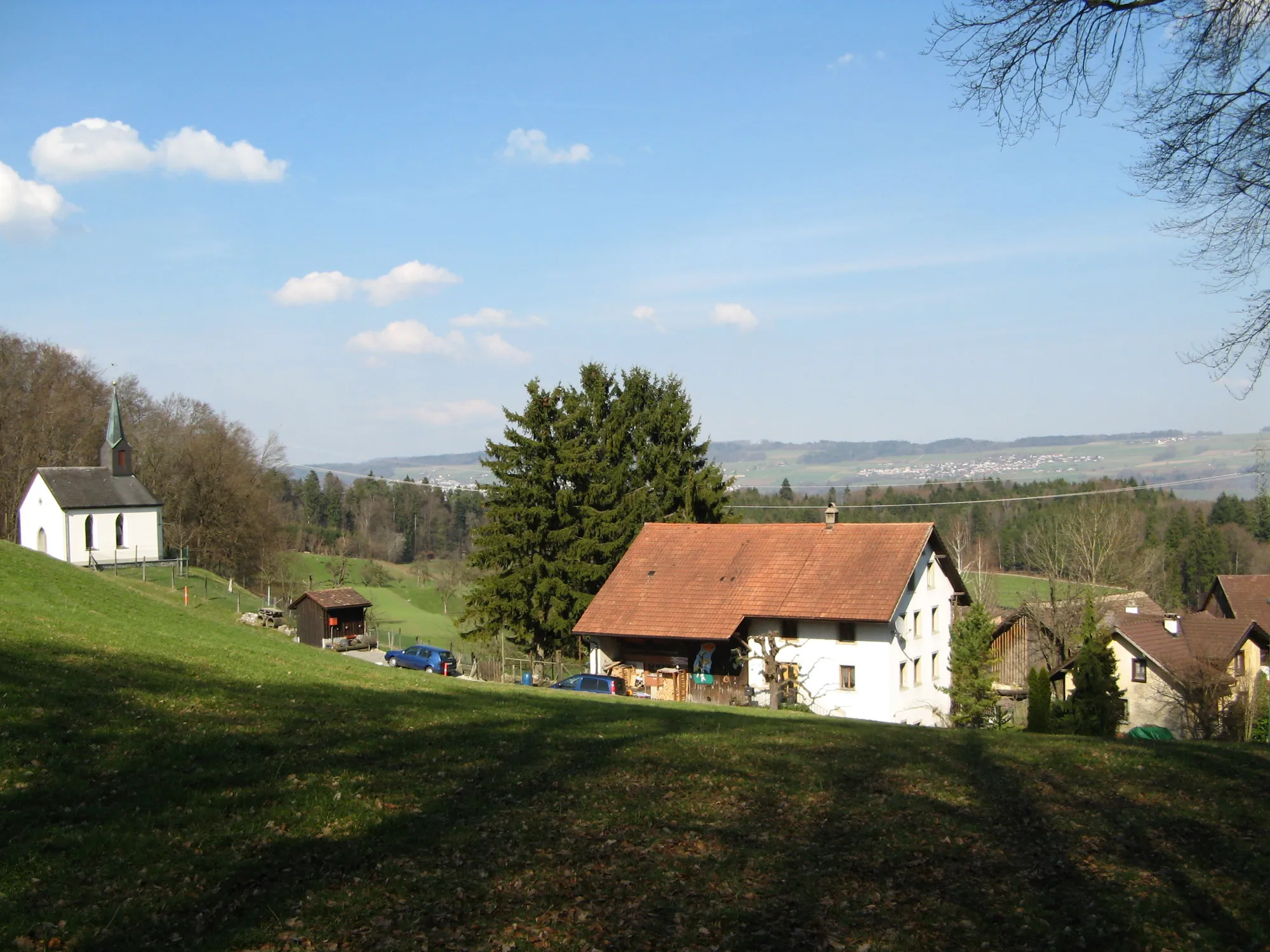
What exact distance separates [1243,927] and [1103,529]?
65.8 meters

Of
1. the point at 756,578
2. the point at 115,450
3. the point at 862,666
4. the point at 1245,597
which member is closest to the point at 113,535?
the point at 115,450

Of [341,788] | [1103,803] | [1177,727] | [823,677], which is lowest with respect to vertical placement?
[1177,727]

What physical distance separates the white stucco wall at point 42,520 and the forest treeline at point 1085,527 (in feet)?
126

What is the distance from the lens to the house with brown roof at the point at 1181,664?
36.9 m

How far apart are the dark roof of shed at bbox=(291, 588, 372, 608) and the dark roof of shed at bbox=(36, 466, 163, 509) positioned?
14.1m

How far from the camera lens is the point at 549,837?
928 centimetres

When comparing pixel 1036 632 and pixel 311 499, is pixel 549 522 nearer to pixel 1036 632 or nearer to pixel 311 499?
pixel 1036 632

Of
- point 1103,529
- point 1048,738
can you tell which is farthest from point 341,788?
point 1103,529

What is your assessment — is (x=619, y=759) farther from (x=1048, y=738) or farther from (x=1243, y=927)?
(x=1048, y=738)

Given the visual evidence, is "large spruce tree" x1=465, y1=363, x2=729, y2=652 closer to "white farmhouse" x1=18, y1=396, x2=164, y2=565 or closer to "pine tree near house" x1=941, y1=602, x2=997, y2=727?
"pine tree near house" x1=941, y1=602, x2=997, y2=727

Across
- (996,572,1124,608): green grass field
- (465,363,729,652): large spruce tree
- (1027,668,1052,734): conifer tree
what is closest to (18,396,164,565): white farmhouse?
(465,363,729,652): large spruce tree

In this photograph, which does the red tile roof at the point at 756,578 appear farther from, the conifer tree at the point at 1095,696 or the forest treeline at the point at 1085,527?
the forest treeline at the point at 1085,527

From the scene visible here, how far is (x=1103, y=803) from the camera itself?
11.4 metres

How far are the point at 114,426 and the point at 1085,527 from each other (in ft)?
205
